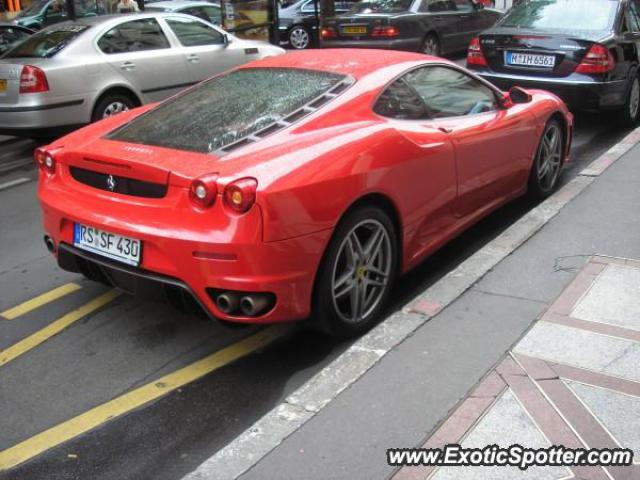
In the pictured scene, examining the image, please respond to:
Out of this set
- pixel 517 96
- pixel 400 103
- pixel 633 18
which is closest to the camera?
pixel 400 103

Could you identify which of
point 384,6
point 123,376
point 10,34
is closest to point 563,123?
point 123,376

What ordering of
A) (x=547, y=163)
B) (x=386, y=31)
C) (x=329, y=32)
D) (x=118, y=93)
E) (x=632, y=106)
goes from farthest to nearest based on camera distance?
(x=329, y=32)
(x=386, y=31)
(x=632, y=106)
(x=118, y=93)
(x=547, y=163)

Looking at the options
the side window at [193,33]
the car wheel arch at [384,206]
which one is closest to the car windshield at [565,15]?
the side window at [193,33]

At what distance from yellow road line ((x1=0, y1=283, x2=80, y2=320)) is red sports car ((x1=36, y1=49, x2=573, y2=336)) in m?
0.63

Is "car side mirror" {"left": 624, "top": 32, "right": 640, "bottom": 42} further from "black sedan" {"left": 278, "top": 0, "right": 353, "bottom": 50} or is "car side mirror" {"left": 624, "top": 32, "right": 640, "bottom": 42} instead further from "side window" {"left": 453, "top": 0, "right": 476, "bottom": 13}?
"black sedan" {"left": 278, "top": 0, "right": 353, "bottom": 50}

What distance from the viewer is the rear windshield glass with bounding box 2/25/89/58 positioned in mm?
8156

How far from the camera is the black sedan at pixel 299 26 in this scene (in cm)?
1727

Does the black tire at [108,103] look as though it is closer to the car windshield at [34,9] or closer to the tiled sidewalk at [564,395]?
the tiled sidewalk at [564,395]

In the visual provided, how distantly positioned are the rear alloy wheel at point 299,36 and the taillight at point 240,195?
14.8 meters

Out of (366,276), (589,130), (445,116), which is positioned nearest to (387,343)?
(366,276)

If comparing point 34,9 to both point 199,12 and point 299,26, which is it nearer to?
point 199,12

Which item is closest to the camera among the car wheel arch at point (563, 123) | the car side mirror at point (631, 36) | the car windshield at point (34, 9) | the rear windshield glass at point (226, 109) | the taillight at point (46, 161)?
the rear windshield glass at point (226, 109)

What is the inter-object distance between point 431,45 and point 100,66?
7081 millimetres

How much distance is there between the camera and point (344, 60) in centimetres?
450
